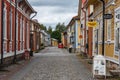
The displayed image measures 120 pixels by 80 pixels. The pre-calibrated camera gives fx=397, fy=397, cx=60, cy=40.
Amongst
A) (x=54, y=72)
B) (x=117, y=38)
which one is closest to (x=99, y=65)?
(x=117, y=38)

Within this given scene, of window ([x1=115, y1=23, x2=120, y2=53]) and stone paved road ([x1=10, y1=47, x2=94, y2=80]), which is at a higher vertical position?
window ([x1=115, y1=23, x2=120, y2=53])

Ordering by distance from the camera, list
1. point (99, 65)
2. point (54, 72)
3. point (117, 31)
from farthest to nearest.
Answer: point (54, 72), point (117, 31), point (99, 65)

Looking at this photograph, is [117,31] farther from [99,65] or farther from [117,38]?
[99,65]

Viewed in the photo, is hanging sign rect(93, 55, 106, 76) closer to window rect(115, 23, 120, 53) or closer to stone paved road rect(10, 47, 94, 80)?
stone paved road rect(10, 47, 94, 80)

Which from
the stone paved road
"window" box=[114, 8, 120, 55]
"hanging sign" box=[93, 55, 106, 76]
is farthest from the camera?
"window" box=[114, 8, 120, 55]

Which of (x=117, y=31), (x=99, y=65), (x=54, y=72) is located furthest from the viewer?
(x=54, y=72)

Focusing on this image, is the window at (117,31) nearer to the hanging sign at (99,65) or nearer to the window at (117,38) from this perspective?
the window at (117,38)

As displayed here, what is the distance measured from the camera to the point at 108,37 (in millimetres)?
22781

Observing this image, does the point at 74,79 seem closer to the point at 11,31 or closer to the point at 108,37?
the point at 108,37

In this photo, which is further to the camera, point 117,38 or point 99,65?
point 117,38

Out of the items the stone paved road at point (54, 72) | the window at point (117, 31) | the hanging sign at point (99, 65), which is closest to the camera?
the hanging sign at point (99, 65)

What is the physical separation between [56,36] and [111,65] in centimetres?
14356

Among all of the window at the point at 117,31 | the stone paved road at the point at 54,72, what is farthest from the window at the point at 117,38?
the stone paved road at the point at 54,72

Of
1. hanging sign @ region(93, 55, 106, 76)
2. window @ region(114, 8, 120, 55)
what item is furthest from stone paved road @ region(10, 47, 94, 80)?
window @ region(114, 8, 120, 55)
